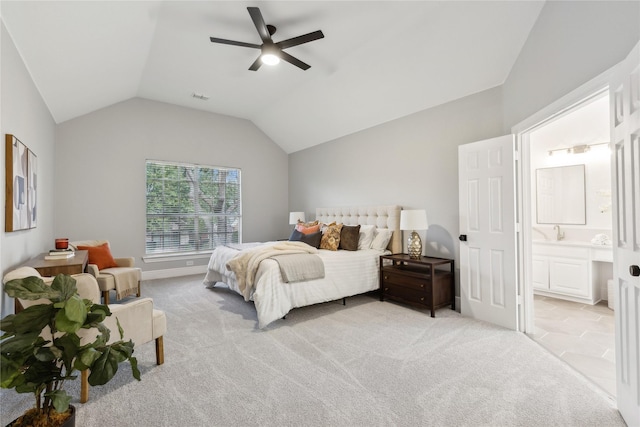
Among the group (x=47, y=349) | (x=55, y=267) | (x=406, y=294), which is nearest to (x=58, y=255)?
(x=55, y=267)

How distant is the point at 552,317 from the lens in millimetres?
3592

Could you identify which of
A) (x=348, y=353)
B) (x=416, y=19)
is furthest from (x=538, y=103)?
(x=348, y=353)

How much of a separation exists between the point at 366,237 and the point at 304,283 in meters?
1.52

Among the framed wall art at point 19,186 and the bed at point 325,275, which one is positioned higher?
the framed wall art at point 19,186

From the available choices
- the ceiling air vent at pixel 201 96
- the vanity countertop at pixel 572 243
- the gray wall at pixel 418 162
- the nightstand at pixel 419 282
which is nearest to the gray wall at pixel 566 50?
the gray wall at pixel 418 162

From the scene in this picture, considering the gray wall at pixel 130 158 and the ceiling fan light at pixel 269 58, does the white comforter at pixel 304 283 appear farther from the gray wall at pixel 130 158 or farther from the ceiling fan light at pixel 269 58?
the ceiling fan light at pixel 269 58

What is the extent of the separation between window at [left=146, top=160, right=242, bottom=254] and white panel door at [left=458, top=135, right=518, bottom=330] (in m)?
4.61

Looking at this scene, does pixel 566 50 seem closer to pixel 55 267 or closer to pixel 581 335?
pixel 581 335

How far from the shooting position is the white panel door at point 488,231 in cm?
319

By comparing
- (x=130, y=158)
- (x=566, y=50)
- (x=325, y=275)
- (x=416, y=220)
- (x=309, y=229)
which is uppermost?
(x=566, y=50)

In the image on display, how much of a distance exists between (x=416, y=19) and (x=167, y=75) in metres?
3.63

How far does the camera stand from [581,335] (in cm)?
305

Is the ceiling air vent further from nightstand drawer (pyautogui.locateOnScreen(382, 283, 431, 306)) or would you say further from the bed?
nightstand drawer (pyautogui.locateOnScreen(382, 283, 431, 306))

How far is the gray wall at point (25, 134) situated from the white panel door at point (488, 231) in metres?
4.31
